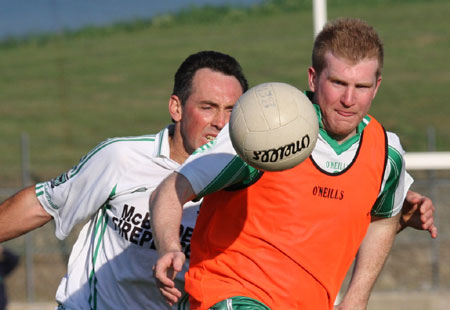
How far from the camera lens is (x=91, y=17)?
1984 centimetres

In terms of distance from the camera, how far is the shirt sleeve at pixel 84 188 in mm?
4371

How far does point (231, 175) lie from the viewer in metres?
3.38

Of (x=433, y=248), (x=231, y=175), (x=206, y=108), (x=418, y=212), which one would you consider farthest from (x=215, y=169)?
(x=433, y=248)

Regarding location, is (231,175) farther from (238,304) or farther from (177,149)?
(177,149)

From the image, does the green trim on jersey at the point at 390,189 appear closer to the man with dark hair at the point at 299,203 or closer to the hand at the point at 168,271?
the man with dark hair at the point at 299,203

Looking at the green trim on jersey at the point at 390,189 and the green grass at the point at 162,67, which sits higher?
the green trim on jersey at the point at 390,189

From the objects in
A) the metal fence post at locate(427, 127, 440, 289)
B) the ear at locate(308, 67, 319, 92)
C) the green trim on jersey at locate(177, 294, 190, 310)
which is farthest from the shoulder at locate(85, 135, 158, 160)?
the metal fence post at locate(427, 127, 440, 289)

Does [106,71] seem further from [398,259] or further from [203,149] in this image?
[203,149]

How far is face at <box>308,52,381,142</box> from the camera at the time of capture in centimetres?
353

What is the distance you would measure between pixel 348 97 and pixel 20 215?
2.00 metres

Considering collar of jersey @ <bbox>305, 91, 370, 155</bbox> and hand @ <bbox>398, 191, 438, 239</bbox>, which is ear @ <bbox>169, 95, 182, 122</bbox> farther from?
hand @ <bbox>398, 191, 438, 239</bbox>

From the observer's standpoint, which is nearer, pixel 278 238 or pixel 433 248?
pixel 278 238

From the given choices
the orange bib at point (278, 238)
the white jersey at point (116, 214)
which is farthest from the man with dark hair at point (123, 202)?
the orange bib at point (278, 238)

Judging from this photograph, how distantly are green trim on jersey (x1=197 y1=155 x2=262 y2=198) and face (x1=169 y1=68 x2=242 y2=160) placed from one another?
925 mm
